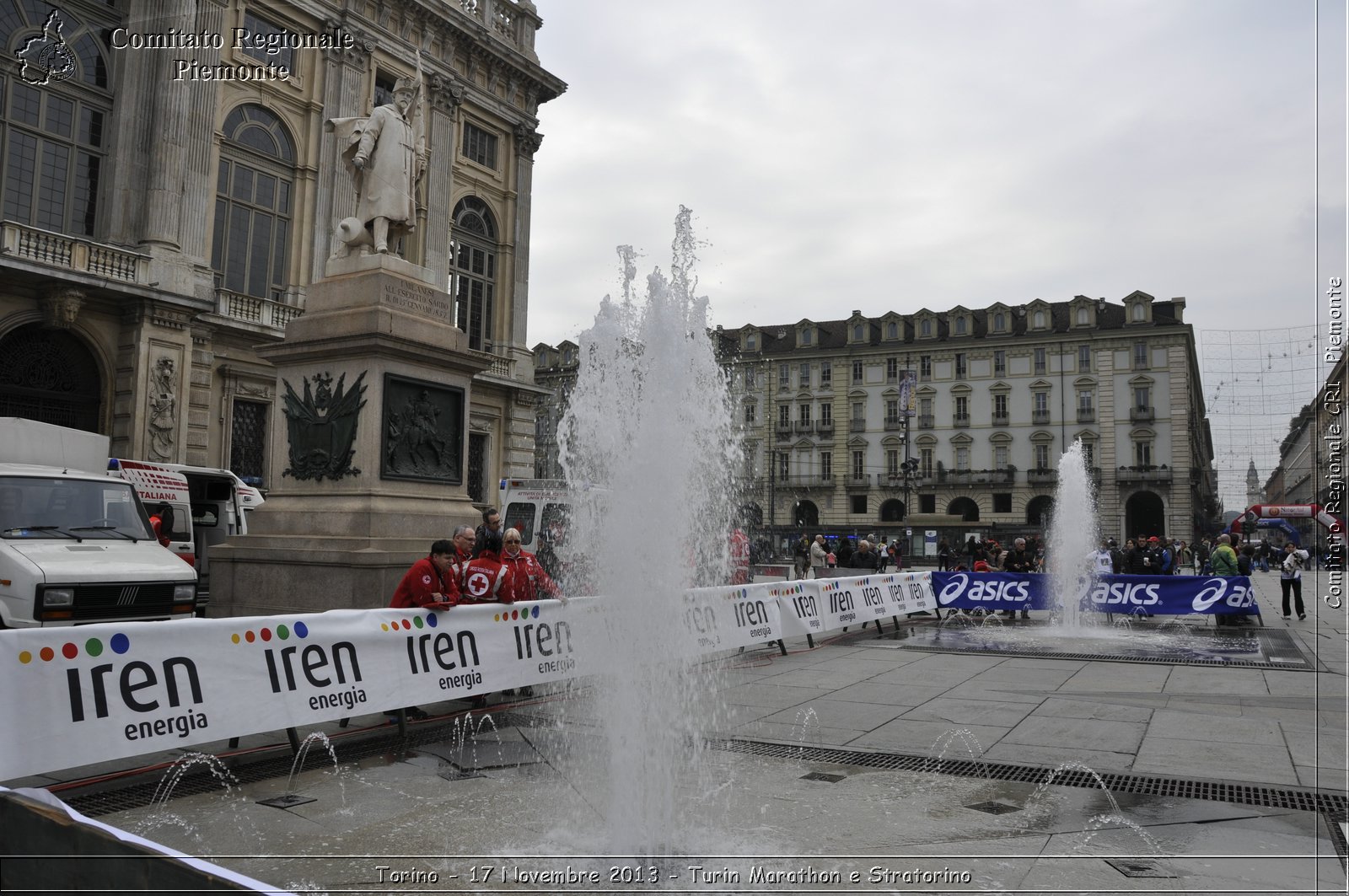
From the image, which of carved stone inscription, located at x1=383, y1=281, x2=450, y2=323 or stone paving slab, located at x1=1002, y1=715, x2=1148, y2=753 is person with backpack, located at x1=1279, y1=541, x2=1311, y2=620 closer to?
stone paving slab, located at x1=1002, y1=715, x2=1148, y2=753

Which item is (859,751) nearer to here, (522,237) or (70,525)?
(70,525)

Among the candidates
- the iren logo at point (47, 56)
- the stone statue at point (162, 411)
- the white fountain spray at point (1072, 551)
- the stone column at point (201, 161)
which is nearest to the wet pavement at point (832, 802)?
the white fountain spray at point (1072, 551)

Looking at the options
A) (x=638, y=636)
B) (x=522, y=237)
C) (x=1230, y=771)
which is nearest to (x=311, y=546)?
(x=638, y=636)

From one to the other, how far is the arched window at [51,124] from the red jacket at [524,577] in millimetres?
18337

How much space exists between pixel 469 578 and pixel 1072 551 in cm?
1322

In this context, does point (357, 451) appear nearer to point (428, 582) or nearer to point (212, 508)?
point (428, 582)

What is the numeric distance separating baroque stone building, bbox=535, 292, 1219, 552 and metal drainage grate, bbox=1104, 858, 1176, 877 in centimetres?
5915

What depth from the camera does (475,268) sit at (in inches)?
1304

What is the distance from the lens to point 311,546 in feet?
32.1

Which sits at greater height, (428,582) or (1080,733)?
(428,582)

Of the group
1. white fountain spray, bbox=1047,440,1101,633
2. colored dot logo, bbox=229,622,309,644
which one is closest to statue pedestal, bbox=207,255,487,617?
colored dot logo, bbox=229,622,309,644

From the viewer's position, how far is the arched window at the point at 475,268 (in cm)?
3244

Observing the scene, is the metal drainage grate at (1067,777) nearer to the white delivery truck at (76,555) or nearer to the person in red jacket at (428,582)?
the person in red jacket at (428,582)

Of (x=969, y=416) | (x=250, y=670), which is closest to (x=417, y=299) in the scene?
(x=250, y=670)
